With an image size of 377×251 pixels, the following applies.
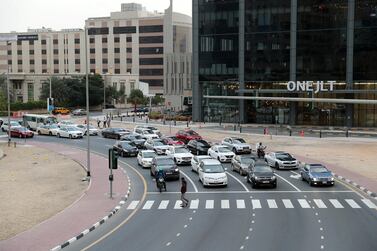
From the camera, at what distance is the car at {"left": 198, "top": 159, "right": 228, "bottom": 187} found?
3541cm

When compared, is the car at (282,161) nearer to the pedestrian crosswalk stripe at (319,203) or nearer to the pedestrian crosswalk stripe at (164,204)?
the pedestrian crosswalk stripe at (319,203)

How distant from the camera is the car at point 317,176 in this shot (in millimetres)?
35594

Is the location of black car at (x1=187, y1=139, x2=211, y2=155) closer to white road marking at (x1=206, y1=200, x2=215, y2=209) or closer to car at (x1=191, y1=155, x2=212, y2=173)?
car at (x1=191, y1=155, x2=212, y2=173)

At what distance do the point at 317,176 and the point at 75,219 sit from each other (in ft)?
55.3

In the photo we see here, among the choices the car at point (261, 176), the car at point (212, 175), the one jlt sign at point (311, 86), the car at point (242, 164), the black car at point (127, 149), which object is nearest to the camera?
the car at point (261, 176)

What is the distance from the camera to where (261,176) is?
35.0 metres

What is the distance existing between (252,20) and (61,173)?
2270 inches

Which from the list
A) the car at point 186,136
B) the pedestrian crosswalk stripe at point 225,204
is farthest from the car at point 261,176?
the car at point 186,136

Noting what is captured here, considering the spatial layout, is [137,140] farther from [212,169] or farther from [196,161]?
[212,169]

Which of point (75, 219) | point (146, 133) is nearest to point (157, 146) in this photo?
point (146, 133)

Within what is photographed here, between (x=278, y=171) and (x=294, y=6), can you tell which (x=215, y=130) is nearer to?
(x=294, y=6)

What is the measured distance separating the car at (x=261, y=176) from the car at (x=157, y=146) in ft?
48.4

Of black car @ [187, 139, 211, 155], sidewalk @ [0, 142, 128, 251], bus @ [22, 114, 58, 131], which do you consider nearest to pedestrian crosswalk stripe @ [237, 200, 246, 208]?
sidewalk @ [0, 142, 128, 251]

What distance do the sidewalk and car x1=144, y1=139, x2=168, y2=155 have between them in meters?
8.90
